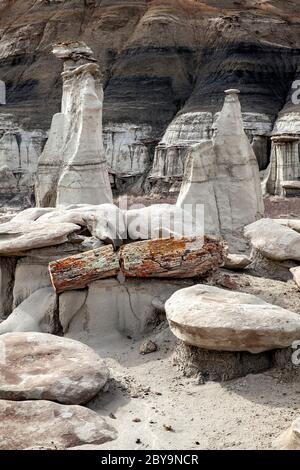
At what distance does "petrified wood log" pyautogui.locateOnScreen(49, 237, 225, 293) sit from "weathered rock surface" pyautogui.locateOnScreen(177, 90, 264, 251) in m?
2.29

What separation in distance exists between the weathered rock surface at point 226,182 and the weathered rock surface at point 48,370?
3583mm

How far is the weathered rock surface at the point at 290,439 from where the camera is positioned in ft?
10.1

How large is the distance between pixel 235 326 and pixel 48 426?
4.52 feet

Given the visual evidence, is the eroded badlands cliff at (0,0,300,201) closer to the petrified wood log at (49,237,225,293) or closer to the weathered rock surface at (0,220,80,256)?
the weathered rock surface at (0,220,80,256)

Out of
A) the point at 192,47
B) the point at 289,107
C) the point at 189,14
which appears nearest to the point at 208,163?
the point at 289,107

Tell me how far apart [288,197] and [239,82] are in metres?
11.0

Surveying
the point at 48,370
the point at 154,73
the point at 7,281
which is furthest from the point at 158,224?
the point at 154,73

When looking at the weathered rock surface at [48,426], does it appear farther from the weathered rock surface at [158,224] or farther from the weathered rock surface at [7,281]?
the weathered rock surface at [7,281]

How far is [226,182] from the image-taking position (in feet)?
26.8

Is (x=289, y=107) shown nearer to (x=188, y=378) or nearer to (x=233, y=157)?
(x=233, y=157)

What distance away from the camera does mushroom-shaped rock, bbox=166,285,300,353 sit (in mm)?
3986

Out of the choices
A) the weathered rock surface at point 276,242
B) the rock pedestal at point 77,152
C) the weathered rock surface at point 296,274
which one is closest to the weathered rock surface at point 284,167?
the rock pedestal at point 77,152

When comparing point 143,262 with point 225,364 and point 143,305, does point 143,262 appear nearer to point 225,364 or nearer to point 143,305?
point 143,305

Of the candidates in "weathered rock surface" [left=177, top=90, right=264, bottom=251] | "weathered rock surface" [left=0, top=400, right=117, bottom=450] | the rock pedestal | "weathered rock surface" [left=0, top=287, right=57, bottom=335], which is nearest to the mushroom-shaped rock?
"weathered rock surface" [left=0, top=400, right=117, bottom=450]
